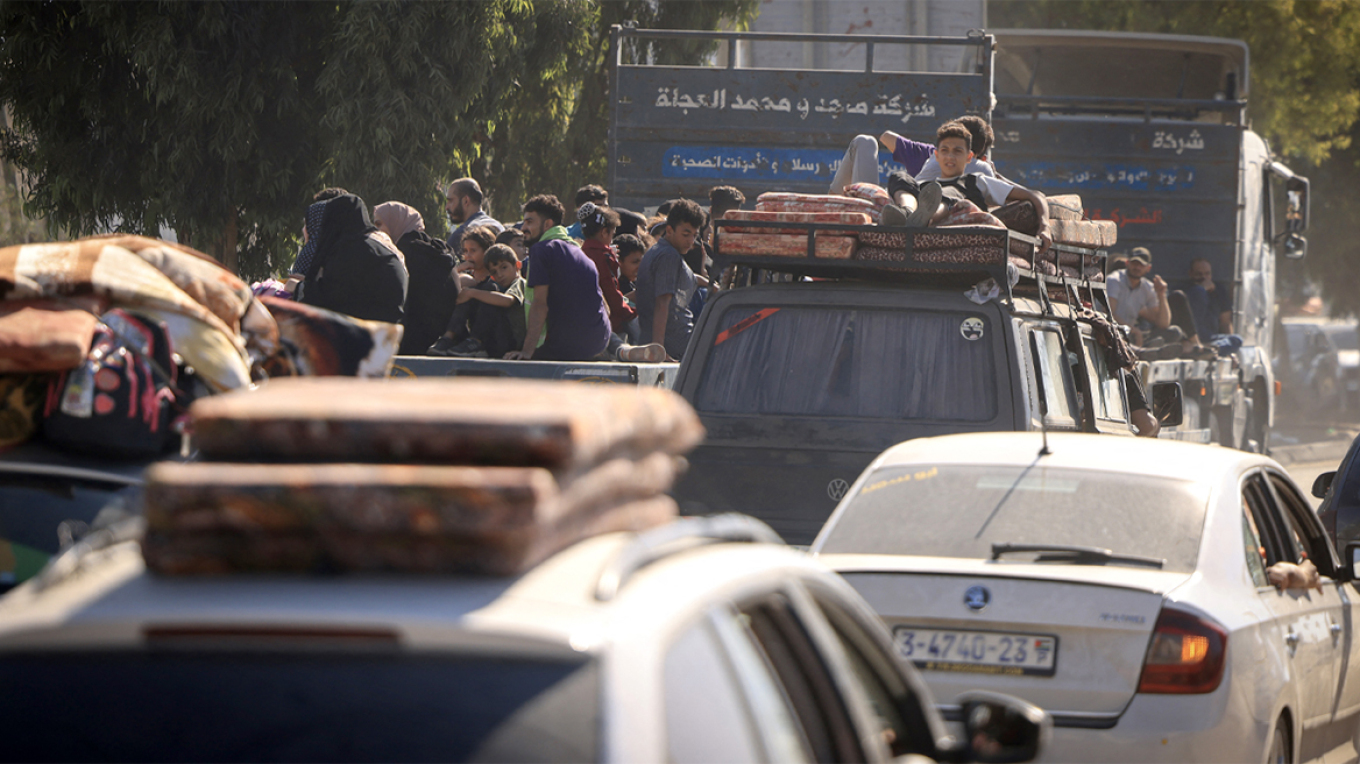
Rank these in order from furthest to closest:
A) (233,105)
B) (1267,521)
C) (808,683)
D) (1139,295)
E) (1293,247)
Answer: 1. (1293,247)
2. (233,105)
3. (1139,295)
4. (1267,521)
5. (808,683)

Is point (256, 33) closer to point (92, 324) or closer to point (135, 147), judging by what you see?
point (135, 147)

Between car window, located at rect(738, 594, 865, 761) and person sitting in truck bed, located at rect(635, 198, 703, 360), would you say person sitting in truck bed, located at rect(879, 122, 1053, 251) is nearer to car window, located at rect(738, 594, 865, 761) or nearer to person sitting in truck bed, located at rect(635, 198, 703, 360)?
person sitting in truck bed, located at rect(635, 198, 703, 360)

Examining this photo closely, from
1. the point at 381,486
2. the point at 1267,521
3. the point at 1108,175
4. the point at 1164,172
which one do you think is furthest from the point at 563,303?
the point at 1164,172

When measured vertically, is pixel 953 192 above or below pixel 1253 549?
above

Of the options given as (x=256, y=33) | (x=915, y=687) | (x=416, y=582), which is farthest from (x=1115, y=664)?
(x=256, y=33)

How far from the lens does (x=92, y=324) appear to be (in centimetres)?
413

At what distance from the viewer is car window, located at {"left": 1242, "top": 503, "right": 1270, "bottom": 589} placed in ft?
17.9

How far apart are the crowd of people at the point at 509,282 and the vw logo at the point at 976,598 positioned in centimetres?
439

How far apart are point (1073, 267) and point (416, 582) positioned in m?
7.67

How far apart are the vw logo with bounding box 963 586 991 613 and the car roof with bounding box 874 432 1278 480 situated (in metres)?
0.80

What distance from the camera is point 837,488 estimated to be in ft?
23.8

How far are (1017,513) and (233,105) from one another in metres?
13.3

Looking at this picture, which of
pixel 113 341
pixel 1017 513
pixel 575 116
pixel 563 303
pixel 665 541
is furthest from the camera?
pixel 575 116

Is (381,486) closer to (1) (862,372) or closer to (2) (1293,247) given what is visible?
(1) (862,372)
